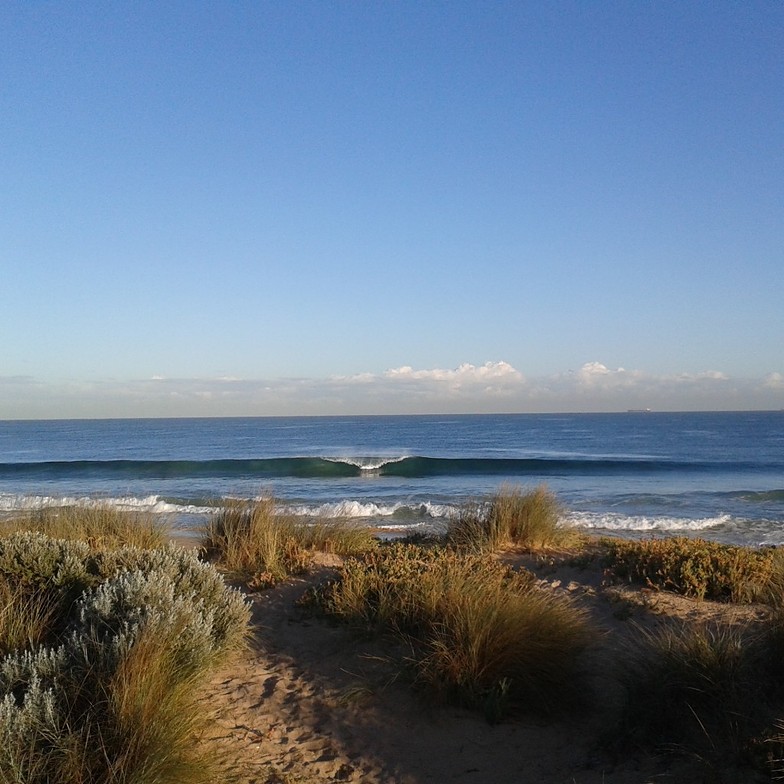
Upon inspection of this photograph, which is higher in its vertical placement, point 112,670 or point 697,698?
point 112,670

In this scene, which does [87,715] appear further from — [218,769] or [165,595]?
[165,595]

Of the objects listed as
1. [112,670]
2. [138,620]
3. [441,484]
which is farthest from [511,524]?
[441,484]

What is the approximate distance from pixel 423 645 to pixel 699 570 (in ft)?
11.5

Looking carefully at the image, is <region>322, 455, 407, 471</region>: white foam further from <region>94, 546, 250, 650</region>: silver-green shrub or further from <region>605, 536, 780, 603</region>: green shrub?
<region>94, 546, 250, 650</region>: silver-green shrub

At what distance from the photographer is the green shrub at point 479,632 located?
4.95m

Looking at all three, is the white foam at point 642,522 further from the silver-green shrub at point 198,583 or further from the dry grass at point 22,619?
the dry grass at point 22,619

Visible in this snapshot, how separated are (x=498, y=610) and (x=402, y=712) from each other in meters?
1.00

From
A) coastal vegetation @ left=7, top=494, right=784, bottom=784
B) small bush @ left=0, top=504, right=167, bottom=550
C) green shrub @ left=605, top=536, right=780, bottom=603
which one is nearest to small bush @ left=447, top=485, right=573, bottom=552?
coastal vegetation @ left=7, top=494, right=784, bottom=784

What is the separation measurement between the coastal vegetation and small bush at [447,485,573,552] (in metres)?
1.71

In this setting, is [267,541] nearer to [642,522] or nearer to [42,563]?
[42,563]

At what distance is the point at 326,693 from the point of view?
17.0ft

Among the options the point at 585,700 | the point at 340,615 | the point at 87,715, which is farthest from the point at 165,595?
the point at 585,700

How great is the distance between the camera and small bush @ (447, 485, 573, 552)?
9898 mm

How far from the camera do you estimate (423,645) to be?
548cm
